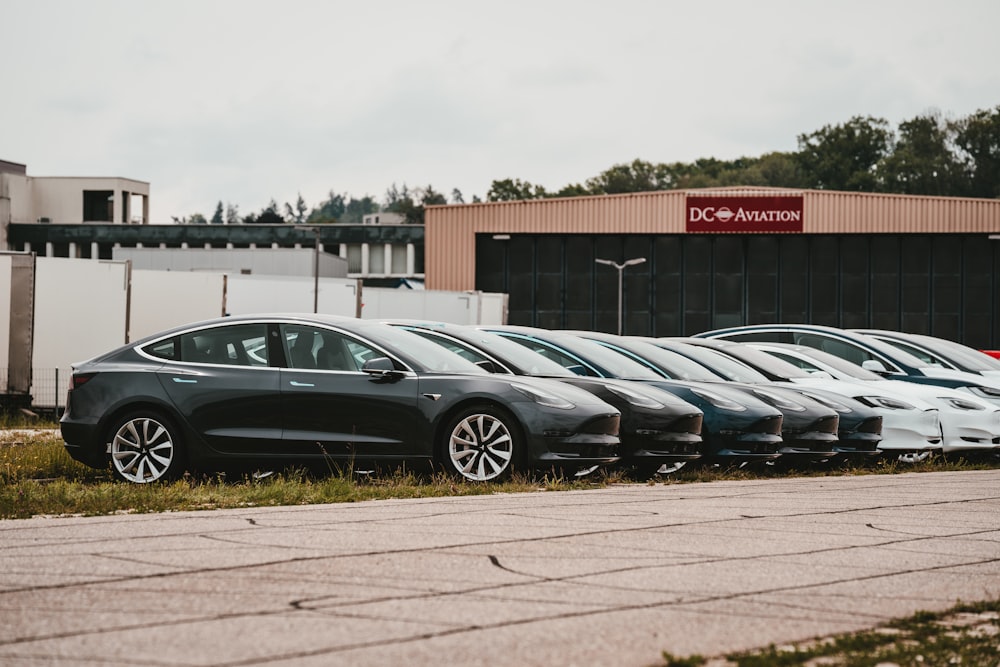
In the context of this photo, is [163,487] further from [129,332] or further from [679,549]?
[129,332]

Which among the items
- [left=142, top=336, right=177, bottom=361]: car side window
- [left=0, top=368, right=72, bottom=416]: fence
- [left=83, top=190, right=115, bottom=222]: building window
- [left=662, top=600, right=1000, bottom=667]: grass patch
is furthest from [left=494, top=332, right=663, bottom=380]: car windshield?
[left=83, top=190, right=115, bottom=222]: building window

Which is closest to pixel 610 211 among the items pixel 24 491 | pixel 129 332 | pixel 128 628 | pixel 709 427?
pixel 129 332

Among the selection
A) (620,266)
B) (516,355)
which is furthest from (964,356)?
(620,266)

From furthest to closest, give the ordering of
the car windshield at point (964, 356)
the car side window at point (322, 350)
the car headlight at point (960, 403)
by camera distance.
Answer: the car windshield at point (964, 356)
the car headlight at point (960, 403)
the car side window at point (322, 350)

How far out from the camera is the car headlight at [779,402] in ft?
46.7

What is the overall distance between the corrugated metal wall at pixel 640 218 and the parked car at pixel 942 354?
38.1 m

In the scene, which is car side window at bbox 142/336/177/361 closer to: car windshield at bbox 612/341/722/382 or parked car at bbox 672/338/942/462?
car windshield at bbox 612/341/722/382

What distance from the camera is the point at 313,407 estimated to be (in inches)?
452

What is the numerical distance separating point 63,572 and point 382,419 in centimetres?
510

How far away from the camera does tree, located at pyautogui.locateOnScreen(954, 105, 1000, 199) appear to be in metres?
116

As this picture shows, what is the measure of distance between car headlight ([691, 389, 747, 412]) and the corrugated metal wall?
148 feet

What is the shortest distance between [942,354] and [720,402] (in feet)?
24.3

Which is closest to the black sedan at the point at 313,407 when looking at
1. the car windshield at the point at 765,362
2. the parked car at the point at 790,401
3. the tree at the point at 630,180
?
the parked car at the point at 790,401

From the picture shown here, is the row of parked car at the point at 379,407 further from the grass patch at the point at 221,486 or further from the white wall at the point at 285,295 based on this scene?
the white wall at the point at 285,295
